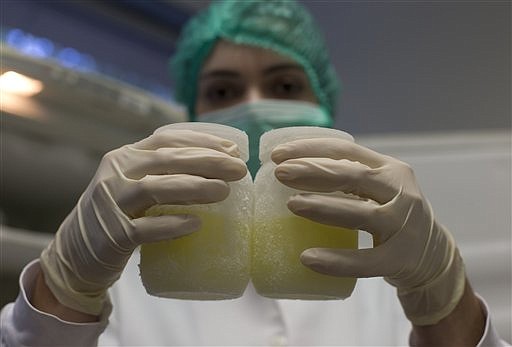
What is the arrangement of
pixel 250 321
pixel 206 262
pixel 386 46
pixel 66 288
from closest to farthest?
pixel 206 262 → pixel 66 288 → pixel 250 321 → pixel 386 46

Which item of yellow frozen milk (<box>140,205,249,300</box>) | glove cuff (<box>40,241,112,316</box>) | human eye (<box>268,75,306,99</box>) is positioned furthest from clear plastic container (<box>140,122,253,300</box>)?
human eye (<box>268,75,306,99</box>)

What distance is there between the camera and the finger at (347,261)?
0.73 m

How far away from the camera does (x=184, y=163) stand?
80cm

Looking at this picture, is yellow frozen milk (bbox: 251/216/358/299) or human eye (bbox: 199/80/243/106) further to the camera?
human eye (bbox: 199/80/243/106)

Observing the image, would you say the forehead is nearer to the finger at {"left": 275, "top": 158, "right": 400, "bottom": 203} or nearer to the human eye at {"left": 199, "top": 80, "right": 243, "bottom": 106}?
the human eye at {"left": 199, "top": 80, "right": 243, "bottom": 106}

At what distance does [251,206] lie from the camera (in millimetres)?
787

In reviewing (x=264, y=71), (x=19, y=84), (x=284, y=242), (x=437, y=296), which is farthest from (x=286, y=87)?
(x=284, y=242)

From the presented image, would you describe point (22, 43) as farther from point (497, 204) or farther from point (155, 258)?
point (497, 204)

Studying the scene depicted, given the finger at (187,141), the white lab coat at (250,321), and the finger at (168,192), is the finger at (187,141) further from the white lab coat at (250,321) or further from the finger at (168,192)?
the white lab coat at (250,321)

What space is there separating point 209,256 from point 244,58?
97 cm

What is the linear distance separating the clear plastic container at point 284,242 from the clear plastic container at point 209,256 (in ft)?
0.06

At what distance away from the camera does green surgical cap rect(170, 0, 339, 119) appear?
64.6 inches

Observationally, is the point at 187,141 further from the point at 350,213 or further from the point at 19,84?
the point at 19,84

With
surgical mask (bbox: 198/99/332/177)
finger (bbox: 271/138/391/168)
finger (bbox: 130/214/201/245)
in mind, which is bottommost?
finger (bbox: 130/214/201/245)
